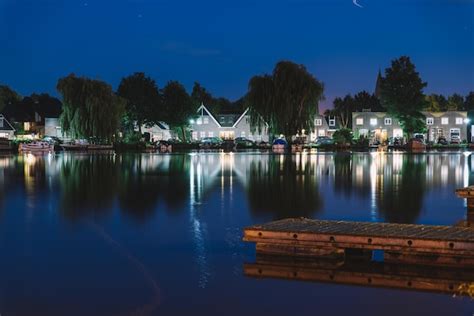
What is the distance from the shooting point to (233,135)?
122m

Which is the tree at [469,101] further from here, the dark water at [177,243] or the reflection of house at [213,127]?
the dark water at [177,243]

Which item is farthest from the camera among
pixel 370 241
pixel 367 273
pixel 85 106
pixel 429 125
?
pixel 429 125

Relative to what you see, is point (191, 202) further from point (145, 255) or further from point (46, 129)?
point (46, 129)

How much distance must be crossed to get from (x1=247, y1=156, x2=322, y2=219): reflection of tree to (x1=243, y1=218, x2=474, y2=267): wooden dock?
4982 mm

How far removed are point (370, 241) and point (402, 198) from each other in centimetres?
1076

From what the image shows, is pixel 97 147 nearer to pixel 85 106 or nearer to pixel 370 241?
pixel 85 106

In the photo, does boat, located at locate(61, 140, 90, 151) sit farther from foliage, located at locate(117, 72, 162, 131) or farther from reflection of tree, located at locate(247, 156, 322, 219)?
reflection of tree, located at locate(247, 156, 322, 219)

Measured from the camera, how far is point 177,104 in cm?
11044

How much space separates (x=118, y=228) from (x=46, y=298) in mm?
6104

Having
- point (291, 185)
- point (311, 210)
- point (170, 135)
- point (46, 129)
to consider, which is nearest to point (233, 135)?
point (170, 135)

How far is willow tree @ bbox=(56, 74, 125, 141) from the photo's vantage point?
241ft

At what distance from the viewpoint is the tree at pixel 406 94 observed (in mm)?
108000

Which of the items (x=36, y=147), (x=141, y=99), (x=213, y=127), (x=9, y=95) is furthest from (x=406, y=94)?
(x=9, y=95)

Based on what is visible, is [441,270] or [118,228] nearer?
[441,270]
